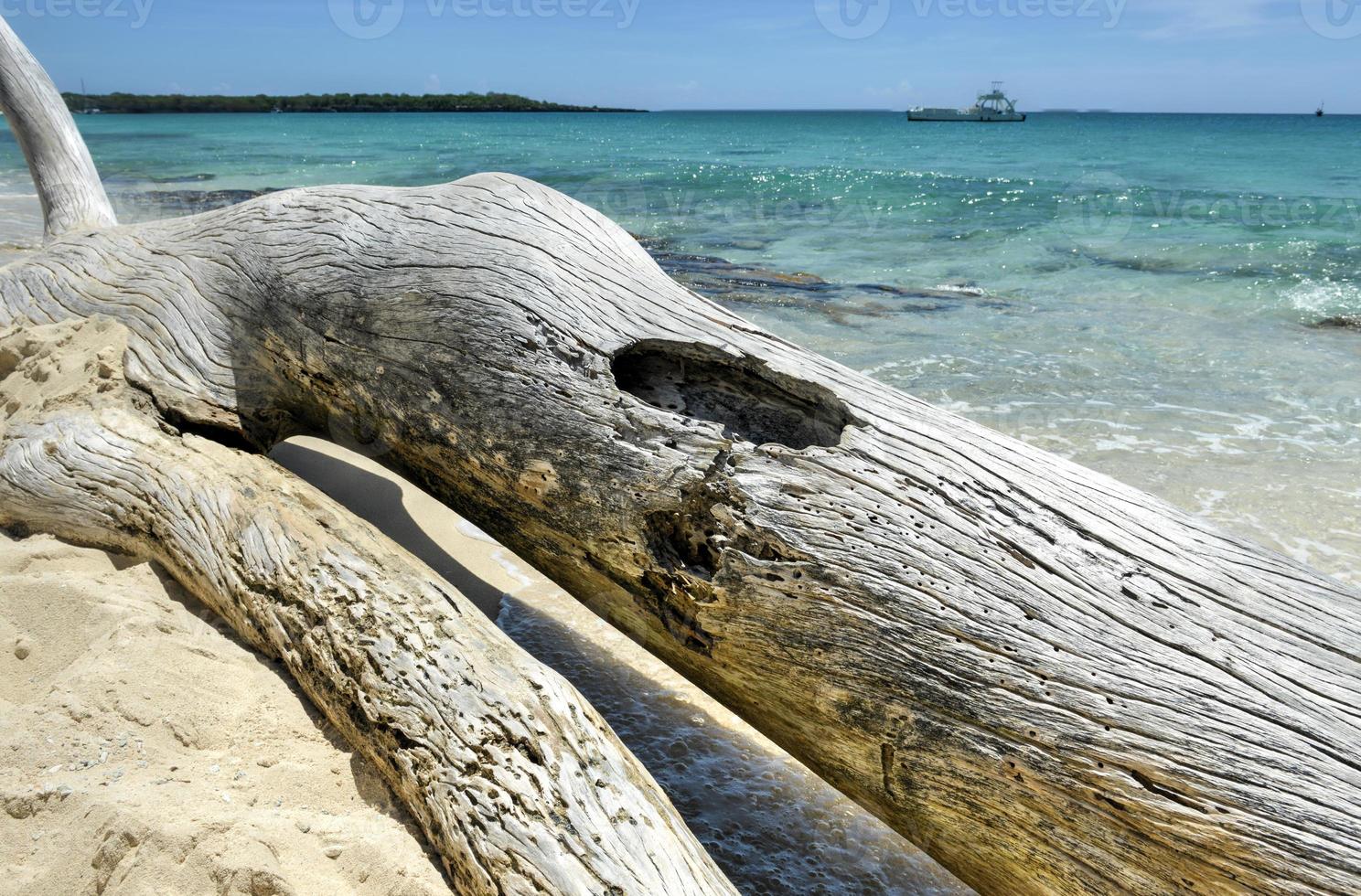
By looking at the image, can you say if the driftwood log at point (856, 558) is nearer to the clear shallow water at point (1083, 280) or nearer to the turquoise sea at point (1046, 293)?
the turquoise sea at point (1046, 293)

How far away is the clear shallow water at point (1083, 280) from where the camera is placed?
536cm

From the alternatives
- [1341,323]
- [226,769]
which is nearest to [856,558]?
[226,769]

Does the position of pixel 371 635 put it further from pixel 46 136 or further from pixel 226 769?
pixel 46 136

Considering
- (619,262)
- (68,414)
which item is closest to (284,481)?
(68,414)

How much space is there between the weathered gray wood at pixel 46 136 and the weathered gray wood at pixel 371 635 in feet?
6.45

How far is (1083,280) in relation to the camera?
10.8 m

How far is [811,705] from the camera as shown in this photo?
7.17 ft

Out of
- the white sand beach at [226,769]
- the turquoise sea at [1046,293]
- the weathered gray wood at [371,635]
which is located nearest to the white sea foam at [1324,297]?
the turquoise sea at [1046,293]

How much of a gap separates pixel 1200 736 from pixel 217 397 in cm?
325

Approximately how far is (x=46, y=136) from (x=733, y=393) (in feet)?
15.9

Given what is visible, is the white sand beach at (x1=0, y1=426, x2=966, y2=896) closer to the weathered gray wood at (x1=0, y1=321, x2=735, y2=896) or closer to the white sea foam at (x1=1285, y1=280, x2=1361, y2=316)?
the weathered gray wood at (x1=0, y1=321, x2=735, y2=896)

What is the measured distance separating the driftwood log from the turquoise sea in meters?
0.67

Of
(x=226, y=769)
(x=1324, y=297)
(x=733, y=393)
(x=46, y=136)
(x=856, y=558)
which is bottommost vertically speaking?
(x=226, y=769)

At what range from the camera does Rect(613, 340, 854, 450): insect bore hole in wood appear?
2.52 meters
